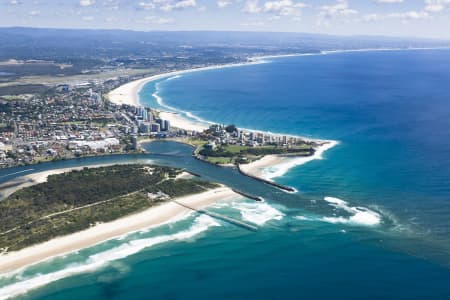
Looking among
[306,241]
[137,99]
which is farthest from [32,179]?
[137,99]

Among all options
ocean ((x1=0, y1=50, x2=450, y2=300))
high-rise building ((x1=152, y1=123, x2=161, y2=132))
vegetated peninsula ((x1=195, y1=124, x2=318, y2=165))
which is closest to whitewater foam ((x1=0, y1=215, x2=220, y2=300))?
ocean ((x1=0, y1=50, x2=450, y2=300))

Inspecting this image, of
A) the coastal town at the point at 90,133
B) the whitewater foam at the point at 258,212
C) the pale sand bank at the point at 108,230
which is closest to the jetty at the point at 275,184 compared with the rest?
the whitewater foam at the point at 258,212

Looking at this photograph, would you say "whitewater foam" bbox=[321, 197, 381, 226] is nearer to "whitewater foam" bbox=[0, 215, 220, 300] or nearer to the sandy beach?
"whitewater foam" bbox=[0, 215, 220, 300]

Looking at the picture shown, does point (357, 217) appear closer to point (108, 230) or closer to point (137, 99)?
point (108, 230)

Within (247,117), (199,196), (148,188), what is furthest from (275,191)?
(247,117)

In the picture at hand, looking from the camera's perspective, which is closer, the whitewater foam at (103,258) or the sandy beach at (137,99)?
the whitewater foam at (103,258)

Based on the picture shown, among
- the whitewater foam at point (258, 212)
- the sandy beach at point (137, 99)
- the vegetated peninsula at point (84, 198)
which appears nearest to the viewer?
the vegetated peninsula at point (84, 198)

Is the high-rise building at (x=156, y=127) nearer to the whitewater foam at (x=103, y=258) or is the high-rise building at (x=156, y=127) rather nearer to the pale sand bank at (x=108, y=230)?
the pale sand bank at (x=108, y=230)
